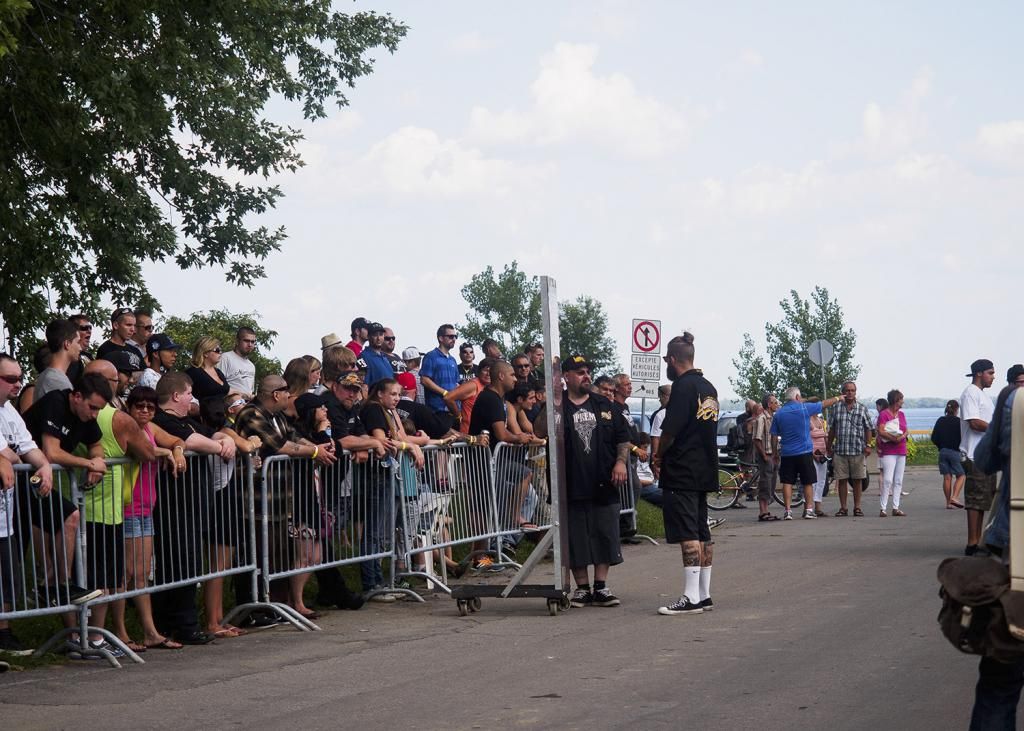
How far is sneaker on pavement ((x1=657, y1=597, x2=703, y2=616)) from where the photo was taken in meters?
11.5

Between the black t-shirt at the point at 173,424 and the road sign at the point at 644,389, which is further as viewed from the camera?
the road sign at the point at 644,389

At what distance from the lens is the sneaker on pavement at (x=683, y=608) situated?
11.5m

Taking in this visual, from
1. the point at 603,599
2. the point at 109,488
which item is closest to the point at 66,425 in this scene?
the point at 109,488

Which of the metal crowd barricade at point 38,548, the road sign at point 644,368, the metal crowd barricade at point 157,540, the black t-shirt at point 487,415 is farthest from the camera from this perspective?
the road sign at point 644,368

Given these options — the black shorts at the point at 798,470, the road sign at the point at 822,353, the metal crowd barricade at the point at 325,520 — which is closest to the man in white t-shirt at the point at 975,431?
the metal crowd barricade at the point at 325,520

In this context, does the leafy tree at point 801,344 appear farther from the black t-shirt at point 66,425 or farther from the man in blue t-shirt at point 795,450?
the black t-shirt at point 66,425

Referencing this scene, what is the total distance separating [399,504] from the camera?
12875 mm

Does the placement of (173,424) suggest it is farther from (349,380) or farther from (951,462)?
(951,462)

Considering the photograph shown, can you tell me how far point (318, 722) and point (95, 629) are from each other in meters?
2.53

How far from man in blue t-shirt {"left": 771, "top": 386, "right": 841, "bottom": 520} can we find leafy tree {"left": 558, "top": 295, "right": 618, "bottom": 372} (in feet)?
254

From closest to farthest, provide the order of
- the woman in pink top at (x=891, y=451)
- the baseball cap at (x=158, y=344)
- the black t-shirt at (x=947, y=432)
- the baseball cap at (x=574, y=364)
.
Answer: the baseball cap at (x=574, y=364) < the baseball cap at (x=158, y=344) < the black t-shirt at (x=947, y=432) < the woman in pink top at (x=891, y=451)

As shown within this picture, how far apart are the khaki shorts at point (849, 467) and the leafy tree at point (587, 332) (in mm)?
77317

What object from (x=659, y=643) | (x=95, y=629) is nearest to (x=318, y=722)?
(x=95, y=629)

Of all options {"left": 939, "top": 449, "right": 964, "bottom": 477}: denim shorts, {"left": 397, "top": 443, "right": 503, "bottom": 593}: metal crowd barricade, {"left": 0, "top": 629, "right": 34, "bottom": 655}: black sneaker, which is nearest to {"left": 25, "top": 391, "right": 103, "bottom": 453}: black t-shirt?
{"left": 0, "top": 629, "right": 34, "bottom": 655}: black sneaker
